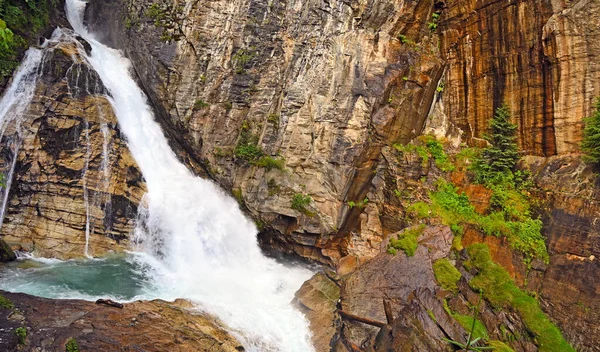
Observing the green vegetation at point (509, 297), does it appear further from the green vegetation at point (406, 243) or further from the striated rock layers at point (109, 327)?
the striated rock layers at point (109, 327)

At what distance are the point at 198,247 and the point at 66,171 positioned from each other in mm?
6110

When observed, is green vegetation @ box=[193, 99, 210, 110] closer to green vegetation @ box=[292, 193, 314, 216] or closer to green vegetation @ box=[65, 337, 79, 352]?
green vegetation @ box=[292, 193, 314, 216]

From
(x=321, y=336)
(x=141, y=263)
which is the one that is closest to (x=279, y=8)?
(x=141, y=263)

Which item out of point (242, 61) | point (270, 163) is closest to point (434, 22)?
point (242, 61)

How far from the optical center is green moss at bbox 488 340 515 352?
9039 millimetres

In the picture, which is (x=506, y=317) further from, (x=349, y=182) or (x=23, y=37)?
(x=23, y=37)

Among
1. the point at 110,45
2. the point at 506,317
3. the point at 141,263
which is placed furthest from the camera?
the point at 110,45

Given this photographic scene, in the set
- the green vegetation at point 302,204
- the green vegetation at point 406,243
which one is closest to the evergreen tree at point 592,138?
the green vegetation at point 406,243

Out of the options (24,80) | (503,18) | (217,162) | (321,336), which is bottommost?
(321,336)

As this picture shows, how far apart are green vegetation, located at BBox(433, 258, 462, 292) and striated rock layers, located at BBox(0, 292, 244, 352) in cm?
614

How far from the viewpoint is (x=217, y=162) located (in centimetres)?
1703

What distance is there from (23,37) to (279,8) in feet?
36.6

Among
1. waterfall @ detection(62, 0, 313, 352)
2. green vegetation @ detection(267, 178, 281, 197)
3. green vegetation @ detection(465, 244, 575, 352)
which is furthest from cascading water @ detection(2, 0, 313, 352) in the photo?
green vegetation @ detection(465, 244, 575, 352)

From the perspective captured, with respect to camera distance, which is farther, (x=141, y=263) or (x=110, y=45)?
(x=110, y=45)
